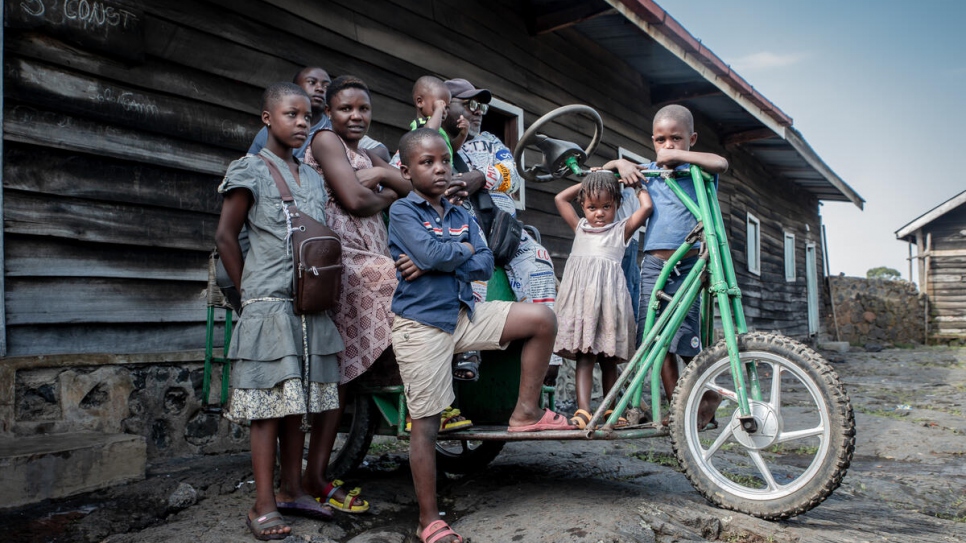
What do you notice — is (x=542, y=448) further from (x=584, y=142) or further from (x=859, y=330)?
(x=859, y=330)

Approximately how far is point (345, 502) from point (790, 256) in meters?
17.3

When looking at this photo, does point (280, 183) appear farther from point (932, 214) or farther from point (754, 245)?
point (932, 214)

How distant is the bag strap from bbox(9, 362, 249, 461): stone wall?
3.52 feet

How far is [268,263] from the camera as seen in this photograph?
261 cm

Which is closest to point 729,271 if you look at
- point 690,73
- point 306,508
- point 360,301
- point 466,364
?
point 466,364

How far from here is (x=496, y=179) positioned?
3.37 metres

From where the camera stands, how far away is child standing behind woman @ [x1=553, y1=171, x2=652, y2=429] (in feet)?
10.5

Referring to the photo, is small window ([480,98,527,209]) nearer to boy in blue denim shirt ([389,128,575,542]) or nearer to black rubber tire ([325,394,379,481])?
black rubber tire ([325,394,379,481])

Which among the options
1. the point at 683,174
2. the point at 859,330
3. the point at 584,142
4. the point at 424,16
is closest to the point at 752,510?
the point at 683,174

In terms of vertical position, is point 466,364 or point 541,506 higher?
point 466,364

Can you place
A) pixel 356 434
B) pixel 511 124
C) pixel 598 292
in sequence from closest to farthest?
1. pixel 356 434
2. pixel 598 292
3. pixel 511 124

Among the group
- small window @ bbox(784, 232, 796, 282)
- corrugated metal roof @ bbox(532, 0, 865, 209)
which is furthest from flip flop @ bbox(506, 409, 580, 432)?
small window @ bbox(784, 232, 796, 282)

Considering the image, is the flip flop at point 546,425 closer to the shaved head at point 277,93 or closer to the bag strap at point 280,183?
the bag strap at point 280,183

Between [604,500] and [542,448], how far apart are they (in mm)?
1502
